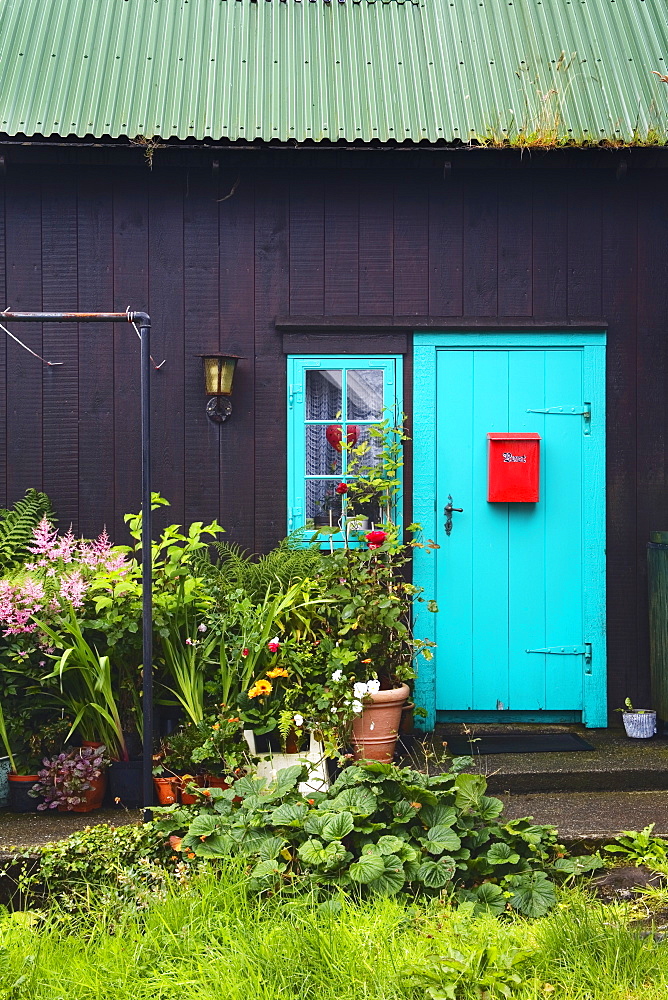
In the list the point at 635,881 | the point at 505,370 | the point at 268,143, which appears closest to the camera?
the point at 635,881

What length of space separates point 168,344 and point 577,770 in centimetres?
325

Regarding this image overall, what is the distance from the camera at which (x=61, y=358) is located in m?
5.55

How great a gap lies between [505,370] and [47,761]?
10.7ft

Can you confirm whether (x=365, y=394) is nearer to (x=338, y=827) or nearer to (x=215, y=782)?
(x=215, y=782)

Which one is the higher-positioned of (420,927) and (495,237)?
(495,237)

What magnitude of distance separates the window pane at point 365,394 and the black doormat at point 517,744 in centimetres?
191

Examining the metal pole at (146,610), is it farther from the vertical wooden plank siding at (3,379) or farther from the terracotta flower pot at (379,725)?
the vertical wooden plank siding at (3,379)

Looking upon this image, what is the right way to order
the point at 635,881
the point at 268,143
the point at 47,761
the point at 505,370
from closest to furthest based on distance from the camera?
A: the point at 635,881 → the point at 47,761 → the point at 268,143 → the point at 505,370

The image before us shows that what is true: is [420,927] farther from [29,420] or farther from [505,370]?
[29,420]

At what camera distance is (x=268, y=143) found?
206 inches

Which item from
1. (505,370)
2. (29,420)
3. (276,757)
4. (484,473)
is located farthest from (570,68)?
(276,757)

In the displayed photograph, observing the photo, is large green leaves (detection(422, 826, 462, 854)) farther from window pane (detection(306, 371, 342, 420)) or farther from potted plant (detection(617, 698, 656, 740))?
window pane (detection(306, 371, 342, 420))

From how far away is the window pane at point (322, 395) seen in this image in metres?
5.57

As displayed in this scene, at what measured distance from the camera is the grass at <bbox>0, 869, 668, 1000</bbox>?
107 inches
